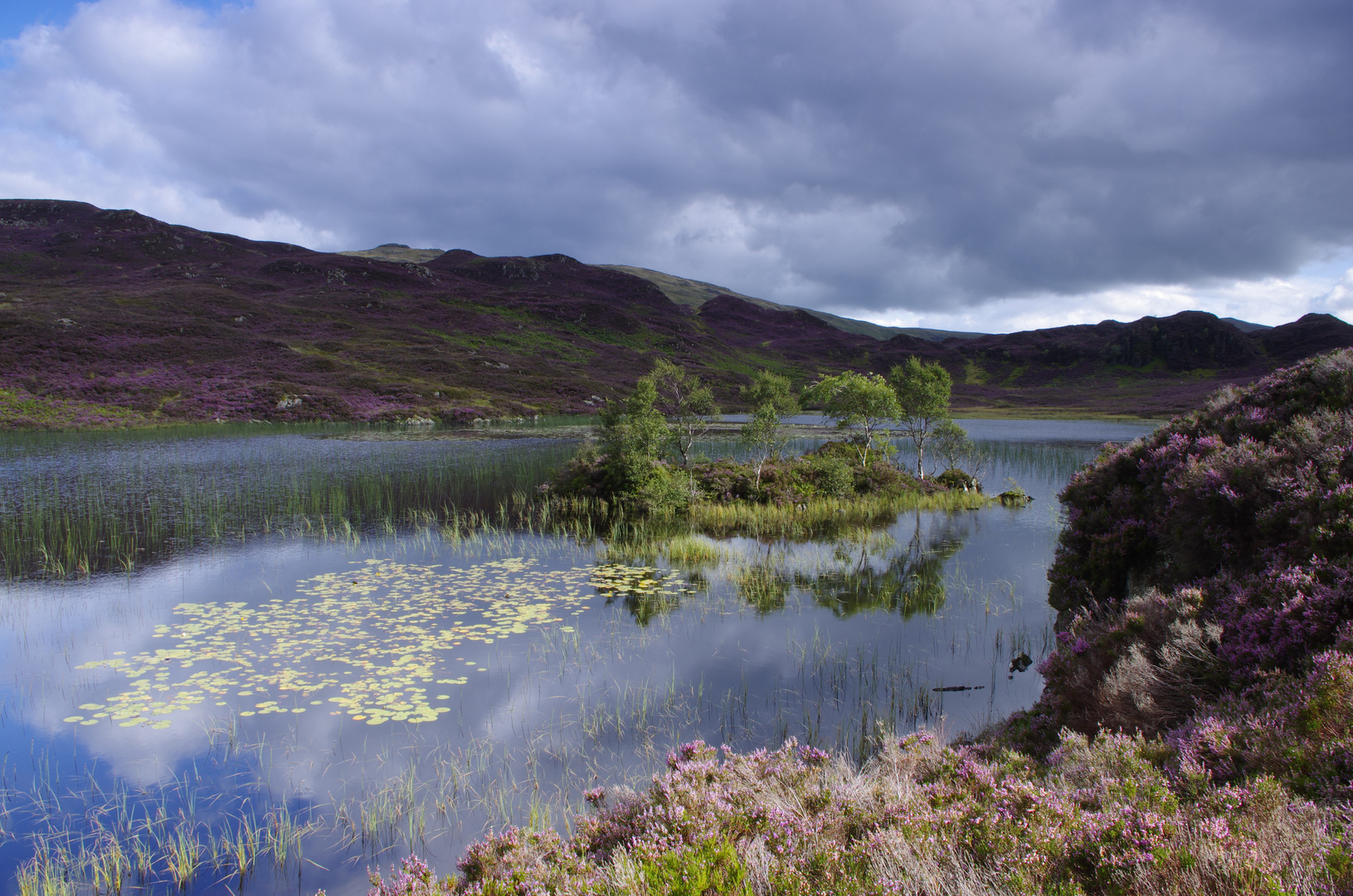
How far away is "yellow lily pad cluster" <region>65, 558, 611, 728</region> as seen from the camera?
8906 mm

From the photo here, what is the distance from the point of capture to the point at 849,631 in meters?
12.1

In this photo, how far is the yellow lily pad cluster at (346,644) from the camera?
29.2 feet

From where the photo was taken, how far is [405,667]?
10047 millimetres

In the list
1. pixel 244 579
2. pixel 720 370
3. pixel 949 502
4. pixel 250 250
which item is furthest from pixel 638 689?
pixel 250 250

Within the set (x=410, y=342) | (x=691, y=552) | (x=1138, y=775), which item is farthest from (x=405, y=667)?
(x=410, y=342)

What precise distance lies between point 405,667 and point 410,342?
86.1 meters

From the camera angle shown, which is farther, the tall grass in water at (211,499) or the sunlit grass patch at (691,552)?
the tall grass in water at (211,499)

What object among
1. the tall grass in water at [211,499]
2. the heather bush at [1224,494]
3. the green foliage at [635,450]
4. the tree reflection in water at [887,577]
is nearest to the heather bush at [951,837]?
the heather bush at [1224,494]

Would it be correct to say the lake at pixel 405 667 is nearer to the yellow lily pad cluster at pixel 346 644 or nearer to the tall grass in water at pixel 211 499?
the yellow lily pad cluster at pixel 346 644

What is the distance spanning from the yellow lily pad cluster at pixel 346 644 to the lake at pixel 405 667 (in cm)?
6

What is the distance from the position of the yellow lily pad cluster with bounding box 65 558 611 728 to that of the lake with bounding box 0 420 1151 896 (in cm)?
6

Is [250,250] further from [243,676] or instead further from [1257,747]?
[1257,747]

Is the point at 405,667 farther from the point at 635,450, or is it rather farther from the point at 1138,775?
the point at 635,450

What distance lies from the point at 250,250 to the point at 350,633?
140m
